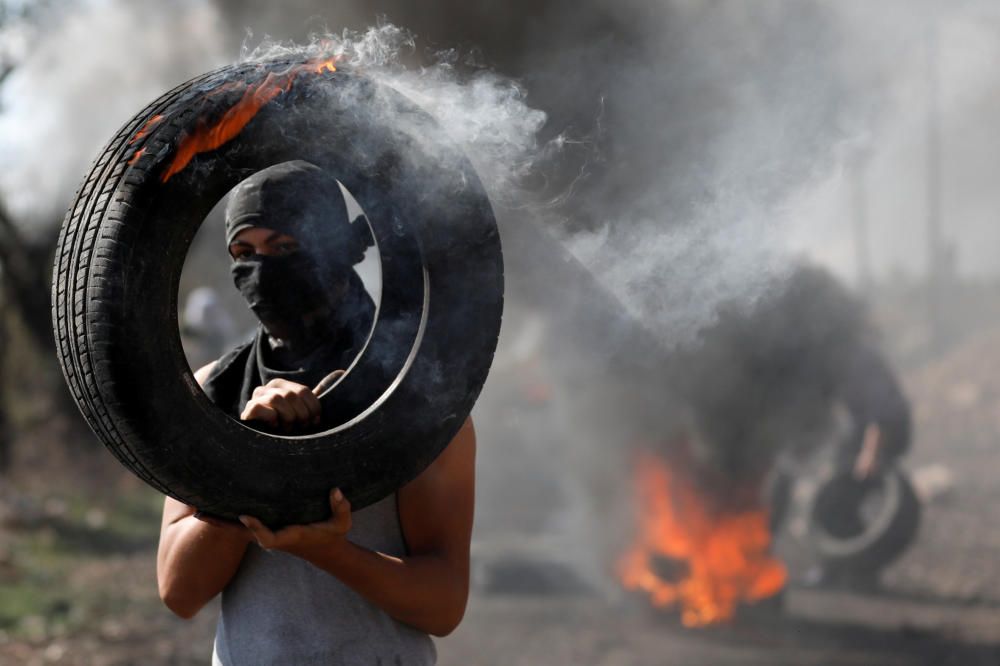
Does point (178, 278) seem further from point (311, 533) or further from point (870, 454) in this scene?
point (870, 454)

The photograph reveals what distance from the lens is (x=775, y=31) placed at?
168 inches

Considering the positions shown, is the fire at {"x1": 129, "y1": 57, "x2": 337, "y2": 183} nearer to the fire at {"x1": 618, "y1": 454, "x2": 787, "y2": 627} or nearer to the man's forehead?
the man's forehead

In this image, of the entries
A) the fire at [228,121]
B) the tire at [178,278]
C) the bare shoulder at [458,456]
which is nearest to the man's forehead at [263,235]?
the tire at [178,278]

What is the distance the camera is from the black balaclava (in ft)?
6.68

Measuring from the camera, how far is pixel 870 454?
28.0ft

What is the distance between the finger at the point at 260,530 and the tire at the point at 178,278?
17mm

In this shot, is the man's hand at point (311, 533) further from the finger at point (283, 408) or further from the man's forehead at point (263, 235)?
the man's forehead at point (263, 235)

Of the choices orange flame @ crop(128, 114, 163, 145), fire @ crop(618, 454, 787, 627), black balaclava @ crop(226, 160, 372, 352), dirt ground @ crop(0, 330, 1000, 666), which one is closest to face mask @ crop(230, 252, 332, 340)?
black balaclava @ crop(226, 160, 372, 352)

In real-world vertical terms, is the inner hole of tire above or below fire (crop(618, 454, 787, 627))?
below

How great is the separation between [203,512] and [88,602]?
599cm

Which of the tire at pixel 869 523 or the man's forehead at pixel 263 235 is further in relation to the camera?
the tire at pixel 869 523

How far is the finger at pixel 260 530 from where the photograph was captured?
1.75 meters

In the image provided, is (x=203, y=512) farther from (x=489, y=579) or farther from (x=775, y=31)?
(x=489, y=579)

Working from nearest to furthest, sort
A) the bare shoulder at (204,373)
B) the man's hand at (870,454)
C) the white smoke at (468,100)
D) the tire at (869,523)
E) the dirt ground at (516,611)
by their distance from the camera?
the bare shoulder at (204,373), the white smoke at (468,100), the dirt ground at (516,611), the tire at (869,523), the man's hand at (870,454)
